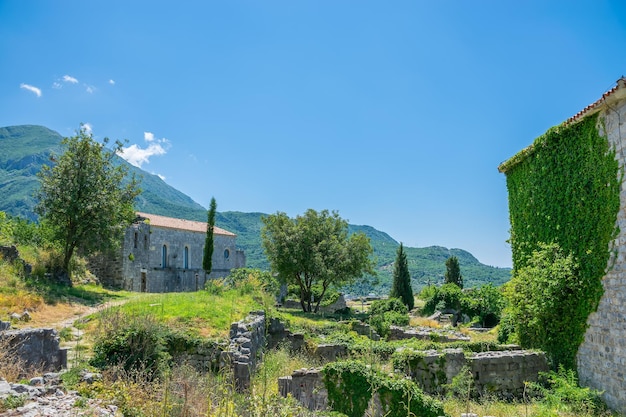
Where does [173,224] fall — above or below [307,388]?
above

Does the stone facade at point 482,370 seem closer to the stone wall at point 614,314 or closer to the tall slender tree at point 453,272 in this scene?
the stone wall at point 614,314

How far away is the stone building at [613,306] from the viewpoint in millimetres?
10078

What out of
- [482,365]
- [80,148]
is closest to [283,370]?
[482,365]

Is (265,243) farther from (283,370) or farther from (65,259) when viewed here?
(283,370)

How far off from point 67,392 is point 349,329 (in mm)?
14198

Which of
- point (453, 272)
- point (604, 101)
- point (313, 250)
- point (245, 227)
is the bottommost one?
point (453, 272)

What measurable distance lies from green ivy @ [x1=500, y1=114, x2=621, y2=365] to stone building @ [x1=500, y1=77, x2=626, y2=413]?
19 cm

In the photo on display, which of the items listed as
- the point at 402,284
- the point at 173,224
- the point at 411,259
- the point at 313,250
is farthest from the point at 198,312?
the point at 411,259

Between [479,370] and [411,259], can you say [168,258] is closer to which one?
[479,370]

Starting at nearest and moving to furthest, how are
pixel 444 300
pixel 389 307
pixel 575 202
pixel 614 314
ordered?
pixel 614 314 → pixel 575 202 → pixel 389 307 → pixel 444 300

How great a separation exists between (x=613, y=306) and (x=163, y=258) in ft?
120

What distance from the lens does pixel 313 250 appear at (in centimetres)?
2933

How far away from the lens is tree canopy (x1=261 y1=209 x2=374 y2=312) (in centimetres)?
2930

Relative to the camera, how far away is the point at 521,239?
50.3 feet
